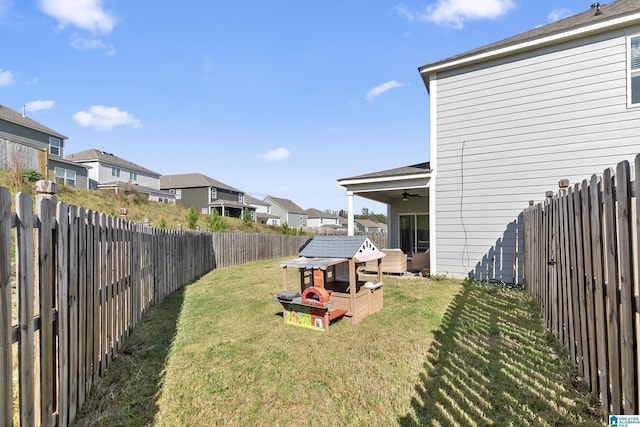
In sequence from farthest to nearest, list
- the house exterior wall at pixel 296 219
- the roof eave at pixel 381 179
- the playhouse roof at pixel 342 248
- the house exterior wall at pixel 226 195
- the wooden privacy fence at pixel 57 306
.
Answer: the house exterior wall at pixel 296 219
the house exterior wall at pixel 226 195
the roof eave at pixel 381 179
the playhouse roof at pixel 342 248
the wooden privacy fence at pixel 57 306

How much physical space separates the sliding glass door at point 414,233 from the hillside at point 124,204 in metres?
11.2

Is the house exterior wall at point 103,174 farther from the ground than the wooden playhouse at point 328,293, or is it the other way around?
the house exterior wall at point 103,174

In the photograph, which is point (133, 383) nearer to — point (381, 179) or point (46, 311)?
Answer: point (46, 311)

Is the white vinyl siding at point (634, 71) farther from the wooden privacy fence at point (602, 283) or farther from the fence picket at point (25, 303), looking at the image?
the fence picket at point (25, 303)

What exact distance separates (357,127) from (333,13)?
8.17 meters

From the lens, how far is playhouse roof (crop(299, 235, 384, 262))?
18.1 feet

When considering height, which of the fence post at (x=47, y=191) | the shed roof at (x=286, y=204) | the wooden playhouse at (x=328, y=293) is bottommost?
the wooden playhouse at (x=328, y=293)

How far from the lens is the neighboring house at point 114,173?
94.7 ft

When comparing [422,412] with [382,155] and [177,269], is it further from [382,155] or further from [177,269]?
[382,155]

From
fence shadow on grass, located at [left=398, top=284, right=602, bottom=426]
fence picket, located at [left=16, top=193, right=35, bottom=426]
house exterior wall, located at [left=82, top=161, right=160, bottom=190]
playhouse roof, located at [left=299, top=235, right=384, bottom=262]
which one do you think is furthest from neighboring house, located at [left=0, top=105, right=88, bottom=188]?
fence shadow on grass, located at [left=398, top=284, right=602, bottom=426]

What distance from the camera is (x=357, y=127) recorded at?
673 inches

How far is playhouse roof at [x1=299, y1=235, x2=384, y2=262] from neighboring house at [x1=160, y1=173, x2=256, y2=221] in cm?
3252

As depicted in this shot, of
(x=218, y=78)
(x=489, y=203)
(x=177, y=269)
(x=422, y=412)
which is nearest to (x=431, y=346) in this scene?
(x=422, y=412)

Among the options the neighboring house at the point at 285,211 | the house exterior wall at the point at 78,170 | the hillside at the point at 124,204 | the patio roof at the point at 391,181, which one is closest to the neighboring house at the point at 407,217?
the patio roof at the point at 391,181
